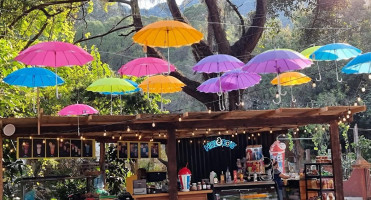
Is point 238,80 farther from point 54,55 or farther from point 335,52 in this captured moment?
point 54,55

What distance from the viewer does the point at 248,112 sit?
1059 cm

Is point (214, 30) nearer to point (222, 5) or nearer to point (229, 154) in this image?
point (222, 5)

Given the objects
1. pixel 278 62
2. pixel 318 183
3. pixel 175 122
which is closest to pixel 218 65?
pixel 175 122

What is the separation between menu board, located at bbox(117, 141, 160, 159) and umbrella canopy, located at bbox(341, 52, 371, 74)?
224 inches

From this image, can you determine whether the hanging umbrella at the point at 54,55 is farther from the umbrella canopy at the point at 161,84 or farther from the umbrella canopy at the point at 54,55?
the umbrella canopy at the point at 161,84

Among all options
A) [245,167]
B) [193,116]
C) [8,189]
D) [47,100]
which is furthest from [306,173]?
[47,100]

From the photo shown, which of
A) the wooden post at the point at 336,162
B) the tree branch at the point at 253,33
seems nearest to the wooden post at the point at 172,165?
the wooden post at the point at 336,162

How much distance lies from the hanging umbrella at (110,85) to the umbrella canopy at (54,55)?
7.93 feet

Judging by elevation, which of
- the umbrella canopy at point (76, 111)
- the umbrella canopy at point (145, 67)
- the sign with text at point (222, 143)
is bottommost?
the sign with text at point (222, 143)

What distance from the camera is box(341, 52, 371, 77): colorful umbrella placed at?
396 inches

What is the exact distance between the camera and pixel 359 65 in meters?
11.1

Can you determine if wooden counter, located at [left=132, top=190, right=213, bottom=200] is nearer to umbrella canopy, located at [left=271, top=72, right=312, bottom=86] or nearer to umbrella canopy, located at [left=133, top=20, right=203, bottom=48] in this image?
umbrella canopy, located at [left=271, top=72, right=312, bottom=86]

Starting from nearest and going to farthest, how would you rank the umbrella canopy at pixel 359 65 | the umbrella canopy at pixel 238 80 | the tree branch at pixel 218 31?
the umbrella canopy at pixel 359 65, the umbrella canopy at pixel 238 80, the tree branch at pixel 218 31

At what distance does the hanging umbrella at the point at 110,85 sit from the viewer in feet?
39.1
